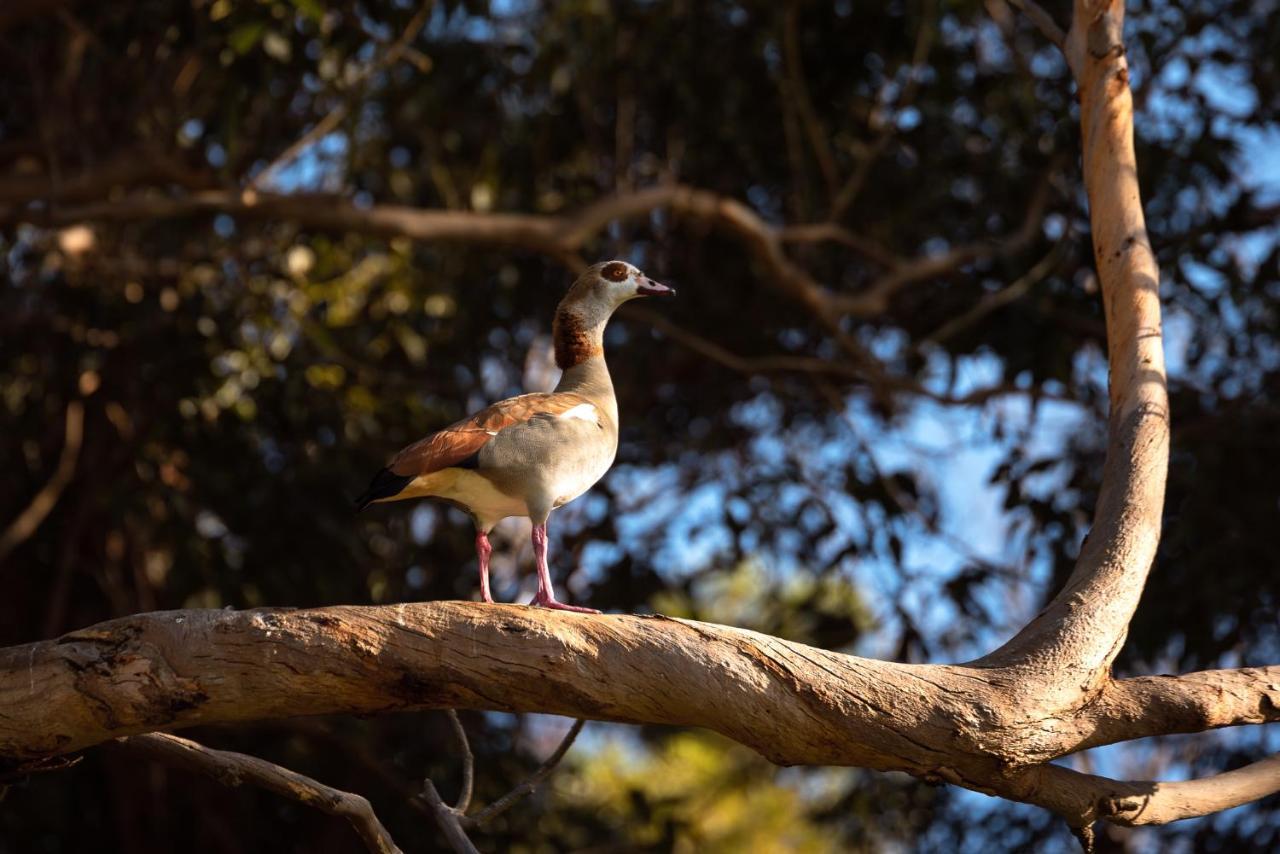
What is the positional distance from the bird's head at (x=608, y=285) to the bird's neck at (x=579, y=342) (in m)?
0.04

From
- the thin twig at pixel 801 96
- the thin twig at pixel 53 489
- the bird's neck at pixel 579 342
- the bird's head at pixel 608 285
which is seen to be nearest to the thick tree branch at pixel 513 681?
the bird's neck at pixel 579 342

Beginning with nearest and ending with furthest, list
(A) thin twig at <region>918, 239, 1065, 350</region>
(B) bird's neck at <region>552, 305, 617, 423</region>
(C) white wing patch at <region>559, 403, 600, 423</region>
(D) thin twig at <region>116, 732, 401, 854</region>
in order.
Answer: (D) thin twig at <region>116, 732, 401, 854</region> → (C) white wing patch at <region>559, 403, 600, 423</region> → (B) bird's neck at <region>552, 305, 617, 423</region> → (A) thin twig at <region>918, 239, 1065, 350</region>

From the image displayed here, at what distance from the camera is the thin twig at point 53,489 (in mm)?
8570

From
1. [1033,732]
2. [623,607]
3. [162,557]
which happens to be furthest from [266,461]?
[1033,732]

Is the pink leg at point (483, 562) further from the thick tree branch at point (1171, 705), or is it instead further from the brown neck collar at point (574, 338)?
the thick tree branch at point (1171, 705)

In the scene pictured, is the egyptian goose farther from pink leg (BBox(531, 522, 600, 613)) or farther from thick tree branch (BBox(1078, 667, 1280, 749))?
thick tree branch (BBox(1078, 667, 1280, 749))

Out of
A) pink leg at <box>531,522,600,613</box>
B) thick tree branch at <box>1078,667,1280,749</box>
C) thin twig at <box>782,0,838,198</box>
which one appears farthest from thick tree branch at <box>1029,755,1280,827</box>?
thin twig at <box>782,0,838,198</box>

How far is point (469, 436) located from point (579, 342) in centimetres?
86

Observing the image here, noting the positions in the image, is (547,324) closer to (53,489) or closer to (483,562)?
(53,489)

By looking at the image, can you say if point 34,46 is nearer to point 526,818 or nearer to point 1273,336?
point 526,818

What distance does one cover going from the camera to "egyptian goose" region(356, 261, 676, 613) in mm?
4203

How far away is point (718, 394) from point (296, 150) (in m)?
3.16

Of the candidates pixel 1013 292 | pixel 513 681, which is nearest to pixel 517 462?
pixel 513 681

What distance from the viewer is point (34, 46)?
8.27 meters
